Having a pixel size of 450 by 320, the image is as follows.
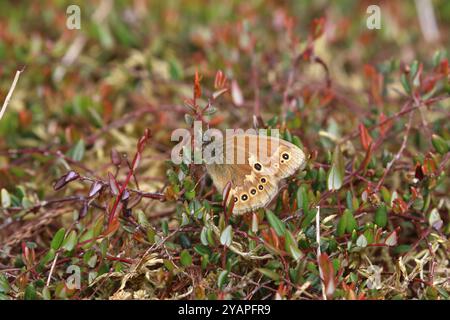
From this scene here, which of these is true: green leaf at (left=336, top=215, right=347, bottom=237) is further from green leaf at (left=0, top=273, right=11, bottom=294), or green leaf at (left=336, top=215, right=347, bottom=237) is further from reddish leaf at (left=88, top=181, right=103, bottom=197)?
green leaf at (left=0, top=273, right=11, bottom=294)

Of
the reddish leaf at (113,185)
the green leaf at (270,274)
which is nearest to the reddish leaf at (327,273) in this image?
the green leaf at (270,274)

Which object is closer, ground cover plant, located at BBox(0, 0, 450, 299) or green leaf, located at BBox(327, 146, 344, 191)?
ground cover plant, located at BBox(0, 0, 450, 299)

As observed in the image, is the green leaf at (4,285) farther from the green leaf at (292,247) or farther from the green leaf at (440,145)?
the green leaf at (440,145)

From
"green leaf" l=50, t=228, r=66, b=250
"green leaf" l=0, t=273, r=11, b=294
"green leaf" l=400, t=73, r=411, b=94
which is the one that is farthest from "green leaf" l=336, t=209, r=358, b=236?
"green leaf" l=0, t=273, r=11, b=294

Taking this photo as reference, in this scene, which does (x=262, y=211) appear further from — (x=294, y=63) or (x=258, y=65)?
(x=258, y=65)

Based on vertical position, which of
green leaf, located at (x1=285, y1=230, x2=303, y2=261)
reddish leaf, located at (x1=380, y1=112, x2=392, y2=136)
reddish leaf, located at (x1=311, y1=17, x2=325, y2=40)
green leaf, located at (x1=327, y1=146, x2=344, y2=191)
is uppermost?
reddish leaf, located at (x1=311, y1=17, x2=325, y2=40)

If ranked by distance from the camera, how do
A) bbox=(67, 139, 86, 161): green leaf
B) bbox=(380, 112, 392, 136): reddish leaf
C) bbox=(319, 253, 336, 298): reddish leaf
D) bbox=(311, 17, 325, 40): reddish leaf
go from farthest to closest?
bbox=(311, 17, 325, 40): reddish leaf
bbox=(67, 139, 86, 161): green leaf
bbox=(380, 112, 392, 136): reddish leaf
bbox=(319, 253, 336, 298): reddish leaf

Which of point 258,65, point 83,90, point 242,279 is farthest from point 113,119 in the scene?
point 242,279
